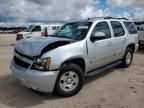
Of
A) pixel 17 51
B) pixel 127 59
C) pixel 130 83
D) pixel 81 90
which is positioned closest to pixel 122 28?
pixel 127 59

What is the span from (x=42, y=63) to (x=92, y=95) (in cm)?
150

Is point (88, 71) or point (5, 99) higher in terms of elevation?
point (88, 71)

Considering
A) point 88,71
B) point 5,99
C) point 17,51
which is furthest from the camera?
point 88,71

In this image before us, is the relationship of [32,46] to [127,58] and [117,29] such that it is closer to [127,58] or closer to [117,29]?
[117,29]

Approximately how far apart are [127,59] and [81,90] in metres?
2.99

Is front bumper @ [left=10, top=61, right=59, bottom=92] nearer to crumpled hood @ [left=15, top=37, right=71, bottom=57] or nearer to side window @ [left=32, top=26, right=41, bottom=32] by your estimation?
crumpled hood @ [left=15, top=37, right=71, bottom=57]

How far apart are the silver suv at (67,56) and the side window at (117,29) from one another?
41mm

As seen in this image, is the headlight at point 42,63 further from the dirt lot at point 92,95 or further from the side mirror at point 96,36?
the side mirror at point 96,36

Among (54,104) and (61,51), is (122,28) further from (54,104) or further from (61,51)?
(54,104)

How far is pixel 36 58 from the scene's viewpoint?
198 inches

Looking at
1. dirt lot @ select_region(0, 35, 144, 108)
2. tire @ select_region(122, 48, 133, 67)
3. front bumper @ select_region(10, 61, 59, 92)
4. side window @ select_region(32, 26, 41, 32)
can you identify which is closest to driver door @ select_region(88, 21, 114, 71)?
dirt lot @ select_region(0, 35, 144, 108)

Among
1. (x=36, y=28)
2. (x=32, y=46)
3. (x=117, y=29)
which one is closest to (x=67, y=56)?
(x=32, y=46)

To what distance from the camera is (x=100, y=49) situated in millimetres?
6277

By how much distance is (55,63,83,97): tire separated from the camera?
5189mm
